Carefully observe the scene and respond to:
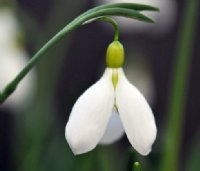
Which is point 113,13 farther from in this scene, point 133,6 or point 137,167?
point 137,167

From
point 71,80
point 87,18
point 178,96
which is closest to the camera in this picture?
point 87,18

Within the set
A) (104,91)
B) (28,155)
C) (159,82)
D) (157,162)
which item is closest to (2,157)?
(28,155)

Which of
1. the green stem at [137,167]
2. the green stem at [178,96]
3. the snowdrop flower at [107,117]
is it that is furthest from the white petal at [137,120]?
the green stem at [178,96]

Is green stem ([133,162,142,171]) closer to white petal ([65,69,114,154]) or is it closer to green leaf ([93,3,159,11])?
white petal ([65,69,114,154])

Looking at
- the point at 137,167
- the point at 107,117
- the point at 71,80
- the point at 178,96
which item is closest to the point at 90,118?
the point at 107,117

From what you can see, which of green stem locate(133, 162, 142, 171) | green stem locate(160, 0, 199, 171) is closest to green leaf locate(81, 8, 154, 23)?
green stem locate(133, 162, 142, 171)

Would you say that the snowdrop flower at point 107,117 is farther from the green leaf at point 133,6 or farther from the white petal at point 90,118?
the green leaf at point 133,6
